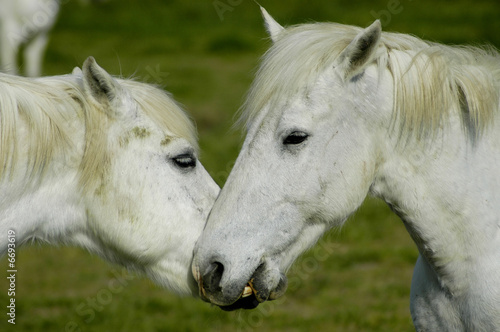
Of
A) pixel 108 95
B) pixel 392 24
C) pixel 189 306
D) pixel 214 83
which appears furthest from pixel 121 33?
pixel 108 95

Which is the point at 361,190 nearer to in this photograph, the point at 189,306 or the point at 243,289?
the point at 243,289

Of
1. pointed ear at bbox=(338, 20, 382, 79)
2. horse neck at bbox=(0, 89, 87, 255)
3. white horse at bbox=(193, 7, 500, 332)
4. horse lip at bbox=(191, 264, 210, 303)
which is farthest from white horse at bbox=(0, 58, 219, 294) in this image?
pointed ear at bbox=(338, 20, 382, 79)

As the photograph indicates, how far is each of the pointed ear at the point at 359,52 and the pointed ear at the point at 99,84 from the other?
1053mm

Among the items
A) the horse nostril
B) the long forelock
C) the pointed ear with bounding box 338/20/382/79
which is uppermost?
the pointed ear with bounding box 338/20/382/79

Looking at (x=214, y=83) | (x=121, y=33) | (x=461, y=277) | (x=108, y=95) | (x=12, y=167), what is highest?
(x=108, y=95)

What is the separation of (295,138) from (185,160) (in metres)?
0.61

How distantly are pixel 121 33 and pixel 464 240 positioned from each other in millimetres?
15351

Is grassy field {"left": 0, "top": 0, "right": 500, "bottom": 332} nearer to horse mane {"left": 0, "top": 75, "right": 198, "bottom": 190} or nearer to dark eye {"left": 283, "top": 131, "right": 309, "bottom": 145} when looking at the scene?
horse mane {"left": 0, "top": 75, "right": 198, "bottom": 190}

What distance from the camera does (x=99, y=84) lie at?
2711 mm

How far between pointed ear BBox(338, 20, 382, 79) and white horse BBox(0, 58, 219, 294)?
87cm

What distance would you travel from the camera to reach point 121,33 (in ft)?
54.4

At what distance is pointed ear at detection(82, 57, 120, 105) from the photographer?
2.64 meters

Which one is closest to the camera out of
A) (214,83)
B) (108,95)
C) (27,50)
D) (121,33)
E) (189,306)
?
(108,95)

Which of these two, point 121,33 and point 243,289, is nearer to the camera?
point 243,289
